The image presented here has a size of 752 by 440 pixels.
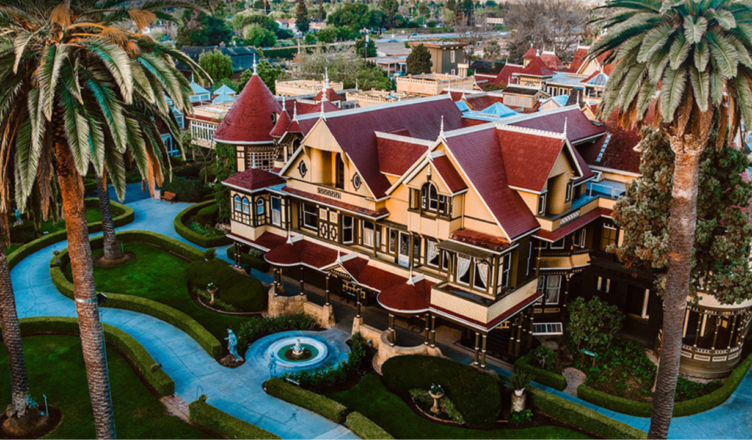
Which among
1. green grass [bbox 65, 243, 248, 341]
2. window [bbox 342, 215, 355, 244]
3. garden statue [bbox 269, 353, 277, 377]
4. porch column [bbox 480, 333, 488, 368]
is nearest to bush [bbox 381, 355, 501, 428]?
porch column [bbox 480, 333, 488, 368]

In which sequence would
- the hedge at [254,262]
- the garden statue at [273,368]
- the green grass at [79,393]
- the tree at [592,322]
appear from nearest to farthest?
the green grass at [79,393] < the tree at [592,322] < the garden statue at [273,368] < the hedge at [254,262]

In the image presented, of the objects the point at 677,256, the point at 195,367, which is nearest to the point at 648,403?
the point at 677,256

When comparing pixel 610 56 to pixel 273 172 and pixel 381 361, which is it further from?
pixel 273 172

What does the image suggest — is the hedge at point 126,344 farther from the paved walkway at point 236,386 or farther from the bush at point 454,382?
the bush at point 454,382

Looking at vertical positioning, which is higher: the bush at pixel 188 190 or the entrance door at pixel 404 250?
the entrance door at pixel 404 250

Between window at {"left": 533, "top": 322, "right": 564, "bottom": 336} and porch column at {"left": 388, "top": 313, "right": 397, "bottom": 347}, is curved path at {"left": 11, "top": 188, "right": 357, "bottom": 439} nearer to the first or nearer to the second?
porch column at {"left": 388, "top": 313, "right": 397, "bottom": 347}

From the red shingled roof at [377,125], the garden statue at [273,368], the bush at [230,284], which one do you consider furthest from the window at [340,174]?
the garden statue at [273,368]
